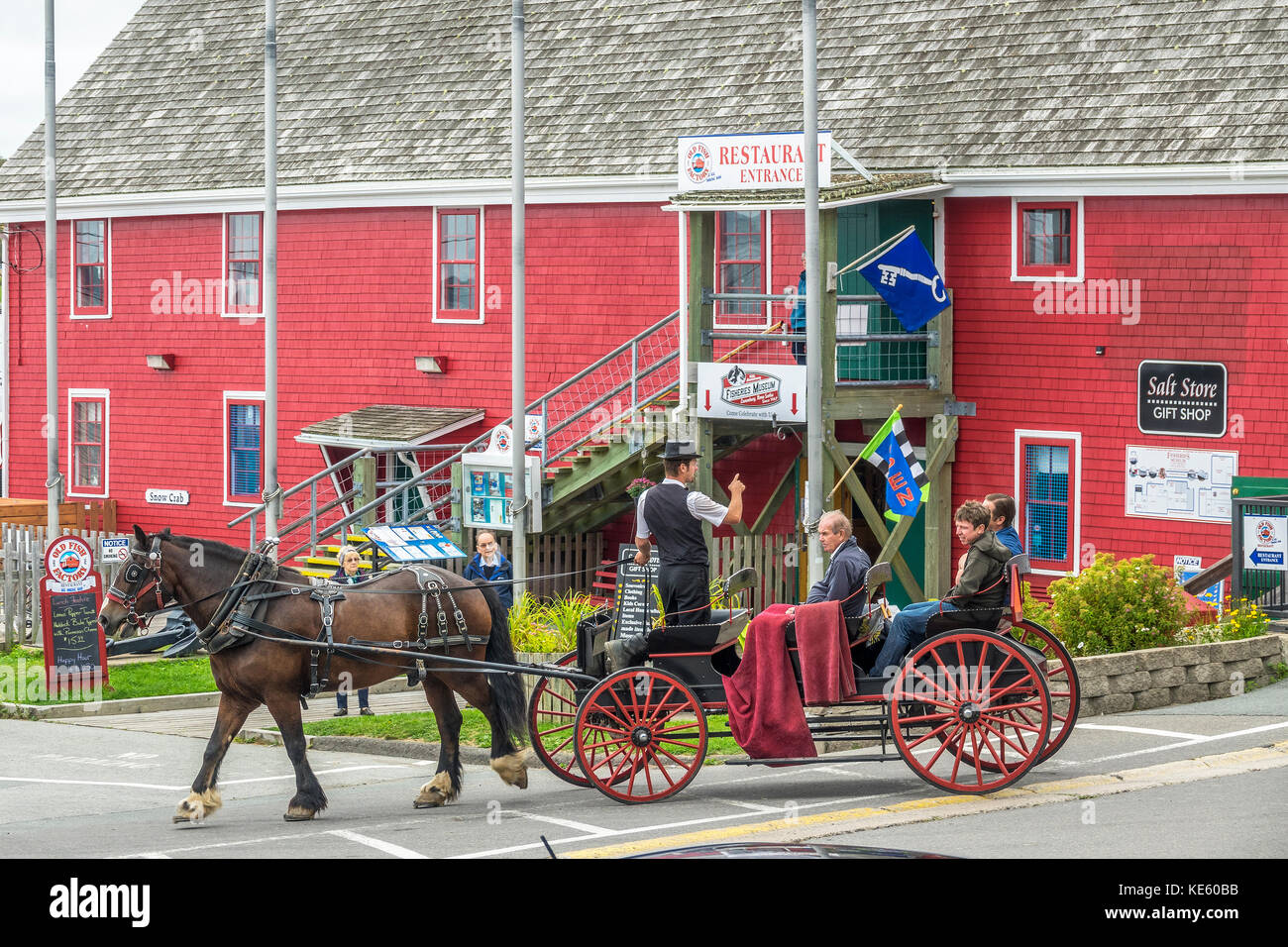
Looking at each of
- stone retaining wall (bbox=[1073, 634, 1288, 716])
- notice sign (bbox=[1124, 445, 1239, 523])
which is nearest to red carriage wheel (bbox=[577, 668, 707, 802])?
stone retaining wall (bbox=[1073, 634, 1288, 716])

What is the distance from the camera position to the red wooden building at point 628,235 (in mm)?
21156

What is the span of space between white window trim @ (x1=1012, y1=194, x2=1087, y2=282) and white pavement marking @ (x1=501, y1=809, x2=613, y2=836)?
1228cm

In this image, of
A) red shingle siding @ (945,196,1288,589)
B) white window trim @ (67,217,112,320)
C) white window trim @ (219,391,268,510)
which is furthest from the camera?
white window trim @ (67,217,112,320)

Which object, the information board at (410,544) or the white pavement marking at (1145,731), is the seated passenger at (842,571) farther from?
the information board at (410,544)

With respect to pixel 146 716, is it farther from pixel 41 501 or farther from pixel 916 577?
Answer: pixel 41 501

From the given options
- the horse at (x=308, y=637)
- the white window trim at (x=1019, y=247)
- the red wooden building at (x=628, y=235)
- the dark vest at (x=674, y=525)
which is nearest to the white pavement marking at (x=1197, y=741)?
the dark vest at (x=674, y=525)

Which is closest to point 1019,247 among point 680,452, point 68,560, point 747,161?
point 747,161

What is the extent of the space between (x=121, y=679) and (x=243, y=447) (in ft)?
32.2

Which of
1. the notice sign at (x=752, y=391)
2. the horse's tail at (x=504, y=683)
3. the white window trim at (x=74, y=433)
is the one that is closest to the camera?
the horse's tail at (x=504, y=683)

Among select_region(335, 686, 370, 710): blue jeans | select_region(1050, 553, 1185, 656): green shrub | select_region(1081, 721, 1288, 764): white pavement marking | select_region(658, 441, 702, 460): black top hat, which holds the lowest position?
select_region(335, 686, 370, 710): blue jeans

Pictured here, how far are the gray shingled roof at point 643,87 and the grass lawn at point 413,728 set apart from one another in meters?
9.83

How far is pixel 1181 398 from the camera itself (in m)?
21.0

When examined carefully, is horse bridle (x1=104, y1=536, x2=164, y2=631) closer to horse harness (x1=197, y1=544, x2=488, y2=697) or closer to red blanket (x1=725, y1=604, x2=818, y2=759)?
horse harness (x1=197, y1=544, x2=488, y2=697)

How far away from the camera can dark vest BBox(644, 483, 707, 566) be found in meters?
12.4
